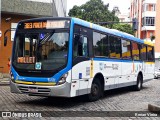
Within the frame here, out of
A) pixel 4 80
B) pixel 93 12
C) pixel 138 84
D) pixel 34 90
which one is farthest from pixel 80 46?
pixel 93 12

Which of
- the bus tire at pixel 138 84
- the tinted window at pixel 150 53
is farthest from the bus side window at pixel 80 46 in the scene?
the tinted window at pixel 150 53

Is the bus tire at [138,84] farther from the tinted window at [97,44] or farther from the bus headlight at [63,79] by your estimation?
the bus headlight at [63,79]

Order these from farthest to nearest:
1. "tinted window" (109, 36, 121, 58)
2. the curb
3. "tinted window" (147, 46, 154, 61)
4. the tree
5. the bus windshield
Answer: the tree, "tinted window" (147, 46, 154, 61), "tinted window" (109, 36, 121, 58), the bus windshield, the curb

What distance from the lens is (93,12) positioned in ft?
207

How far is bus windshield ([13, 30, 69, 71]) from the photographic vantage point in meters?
10.9

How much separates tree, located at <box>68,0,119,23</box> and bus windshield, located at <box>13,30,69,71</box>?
5103cm

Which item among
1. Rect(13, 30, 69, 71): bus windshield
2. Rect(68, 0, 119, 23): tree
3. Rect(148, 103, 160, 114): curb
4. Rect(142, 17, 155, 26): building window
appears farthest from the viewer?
Rect(142, 17, 155, 26): building window

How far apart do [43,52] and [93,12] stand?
173ft

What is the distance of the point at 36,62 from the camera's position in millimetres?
11078

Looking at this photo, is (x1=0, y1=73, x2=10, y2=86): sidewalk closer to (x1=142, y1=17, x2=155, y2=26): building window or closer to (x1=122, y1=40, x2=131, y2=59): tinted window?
(x1=122, y1=40, x2=131, y2=59): tinted window

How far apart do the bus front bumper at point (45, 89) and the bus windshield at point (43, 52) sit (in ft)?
1.94

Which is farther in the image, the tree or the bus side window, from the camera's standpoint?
the tree

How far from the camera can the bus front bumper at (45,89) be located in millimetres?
10633

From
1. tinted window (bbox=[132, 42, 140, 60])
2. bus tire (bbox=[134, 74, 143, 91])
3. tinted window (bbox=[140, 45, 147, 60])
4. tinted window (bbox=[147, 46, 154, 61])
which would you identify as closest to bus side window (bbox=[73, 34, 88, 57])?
tinted window (bbox=[132, 42, 140, 60])
